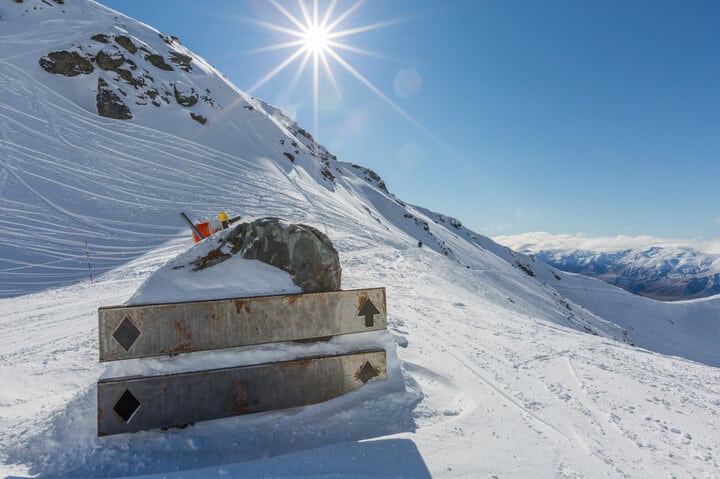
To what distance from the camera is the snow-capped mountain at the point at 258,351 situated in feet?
9.43

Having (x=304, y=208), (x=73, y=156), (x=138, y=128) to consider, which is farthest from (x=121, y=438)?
(x=138, y=128)

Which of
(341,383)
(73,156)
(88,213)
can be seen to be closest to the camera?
(341,383)

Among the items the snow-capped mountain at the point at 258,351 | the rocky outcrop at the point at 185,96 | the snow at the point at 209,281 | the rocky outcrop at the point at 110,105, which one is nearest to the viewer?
the snow-capped mountain at the point at 258,351

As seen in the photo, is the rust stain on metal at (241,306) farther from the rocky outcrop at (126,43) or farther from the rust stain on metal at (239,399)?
the rocky outcrop at (126,43)

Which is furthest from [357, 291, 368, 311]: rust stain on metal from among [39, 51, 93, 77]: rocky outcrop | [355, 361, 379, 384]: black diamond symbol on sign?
[39, 51, 93, 77]: rocky outcrop

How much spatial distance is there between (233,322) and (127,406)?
1.08 m

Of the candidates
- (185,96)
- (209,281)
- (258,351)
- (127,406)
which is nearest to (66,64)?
(185,96)

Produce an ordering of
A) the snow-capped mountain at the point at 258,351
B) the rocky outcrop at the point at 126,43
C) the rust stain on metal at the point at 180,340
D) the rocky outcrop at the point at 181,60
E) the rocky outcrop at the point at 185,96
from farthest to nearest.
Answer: the rocky outcrop at the point at 181,60 < the rocky outcrop at the point at 126,43 < the rocky outcrop at the point at 185,96 < the rust stain on metal at the point at 180,340 < the snow-capped mountain at the point at 258,351

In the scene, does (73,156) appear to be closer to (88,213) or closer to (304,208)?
(88,213)

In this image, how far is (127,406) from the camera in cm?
293

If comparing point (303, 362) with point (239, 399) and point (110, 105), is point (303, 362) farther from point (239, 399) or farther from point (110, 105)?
point (110, 105)

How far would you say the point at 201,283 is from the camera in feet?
11.1

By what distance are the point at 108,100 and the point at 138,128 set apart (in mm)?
4206

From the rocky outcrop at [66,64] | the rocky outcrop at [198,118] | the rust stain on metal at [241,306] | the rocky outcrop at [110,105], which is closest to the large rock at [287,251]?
the rust stain on metal at [241,306]
